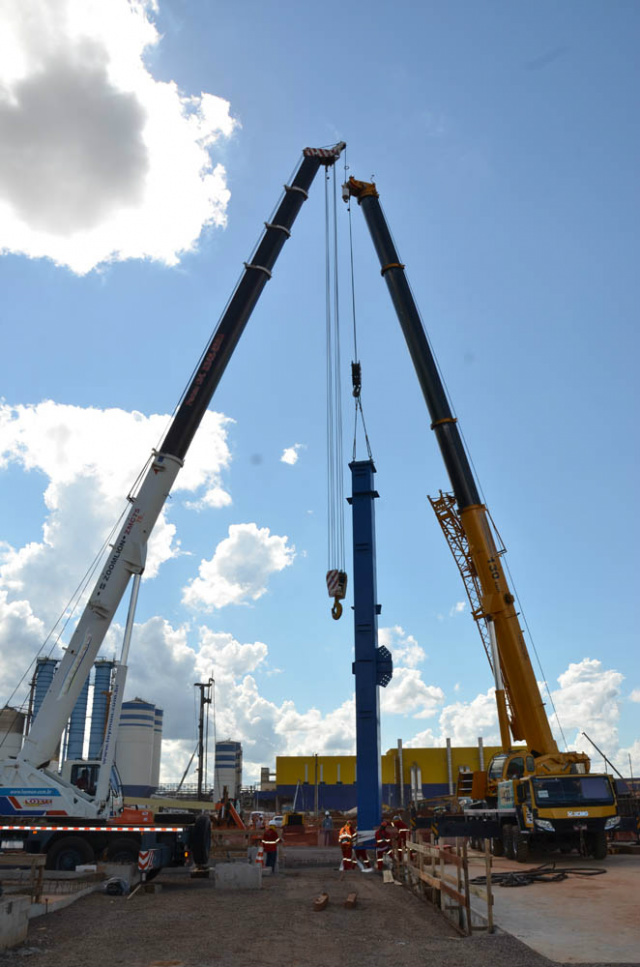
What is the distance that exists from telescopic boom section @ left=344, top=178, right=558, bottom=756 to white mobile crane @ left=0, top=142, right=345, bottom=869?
5855 millimetres

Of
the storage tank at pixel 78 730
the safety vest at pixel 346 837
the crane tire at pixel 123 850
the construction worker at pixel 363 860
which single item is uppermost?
the storage tank at pixel 78 730

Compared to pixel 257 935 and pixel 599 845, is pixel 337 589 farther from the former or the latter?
pixel 257 935

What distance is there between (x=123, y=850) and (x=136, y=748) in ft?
155

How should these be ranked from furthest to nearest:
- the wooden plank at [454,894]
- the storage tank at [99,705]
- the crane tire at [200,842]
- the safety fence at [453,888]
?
the storage tank at [99,705], the crane tire at [200,842], the wooden plank at [454,894], the safety fence at [453,888]

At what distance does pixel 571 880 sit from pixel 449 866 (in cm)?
451

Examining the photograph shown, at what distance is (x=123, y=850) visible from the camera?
55.5ft

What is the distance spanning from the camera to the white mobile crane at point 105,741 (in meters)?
17.1

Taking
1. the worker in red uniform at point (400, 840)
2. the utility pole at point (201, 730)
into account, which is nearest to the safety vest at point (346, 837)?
the worker in red uniform at point (400, 840)

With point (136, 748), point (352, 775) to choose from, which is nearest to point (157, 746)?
point (136, 748)

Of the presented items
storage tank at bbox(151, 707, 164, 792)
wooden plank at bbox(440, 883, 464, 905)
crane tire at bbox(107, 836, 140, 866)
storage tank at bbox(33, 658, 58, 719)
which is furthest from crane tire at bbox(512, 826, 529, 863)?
storage tank at bbox(151, 707, 164, 792)

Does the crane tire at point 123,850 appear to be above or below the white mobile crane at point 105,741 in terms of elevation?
below

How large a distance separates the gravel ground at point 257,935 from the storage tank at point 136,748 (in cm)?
4961

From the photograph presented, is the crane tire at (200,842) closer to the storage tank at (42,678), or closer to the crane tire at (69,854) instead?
the crane tire at (69,854)

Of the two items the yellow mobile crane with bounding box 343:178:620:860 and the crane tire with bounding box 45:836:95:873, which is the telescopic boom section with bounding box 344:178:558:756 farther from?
the crane tire with bounding box 45:836:95:873
